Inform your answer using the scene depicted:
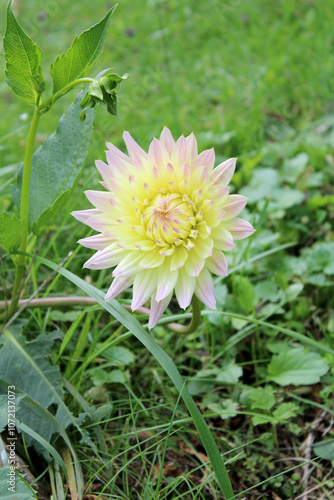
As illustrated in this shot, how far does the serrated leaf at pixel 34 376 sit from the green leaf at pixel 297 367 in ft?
2.10

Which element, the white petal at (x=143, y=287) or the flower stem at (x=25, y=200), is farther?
the flower stem at (x=25, y=200)

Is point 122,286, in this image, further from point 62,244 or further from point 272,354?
point 62,244

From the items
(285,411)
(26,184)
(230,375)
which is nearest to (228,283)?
(230,375)

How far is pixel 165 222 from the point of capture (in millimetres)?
1104

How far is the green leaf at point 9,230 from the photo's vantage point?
4.14 feet

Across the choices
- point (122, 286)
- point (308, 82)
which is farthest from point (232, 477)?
point (308, 82)

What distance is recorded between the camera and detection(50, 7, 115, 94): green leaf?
119 centimetres

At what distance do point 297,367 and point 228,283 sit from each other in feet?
1.63

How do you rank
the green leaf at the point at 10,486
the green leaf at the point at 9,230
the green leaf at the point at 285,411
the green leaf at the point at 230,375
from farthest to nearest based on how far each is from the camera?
the green leaf at the point at 230,375, the green leaf at the point at 285,411, the green leaf at the point at 9,230, the green leaf at the point at 10,486

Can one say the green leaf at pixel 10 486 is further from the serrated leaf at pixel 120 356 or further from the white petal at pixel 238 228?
the white petal at pixel 238 228

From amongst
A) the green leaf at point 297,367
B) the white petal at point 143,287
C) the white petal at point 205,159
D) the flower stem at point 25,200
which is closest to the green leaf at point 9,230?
the flower stem at point 25,200

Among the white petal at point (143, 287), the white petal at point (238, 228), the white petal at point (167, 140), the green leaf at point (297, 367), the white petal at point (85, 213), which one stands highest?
the white petal at point (167, 140)

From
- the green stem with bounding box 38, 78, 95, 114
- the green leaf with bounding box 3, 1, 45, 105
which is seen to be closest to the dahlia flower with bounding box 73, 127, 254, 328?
the green stem with bounding box 38, 78, 95, 114

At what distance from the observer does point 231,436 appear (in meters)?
1.46
